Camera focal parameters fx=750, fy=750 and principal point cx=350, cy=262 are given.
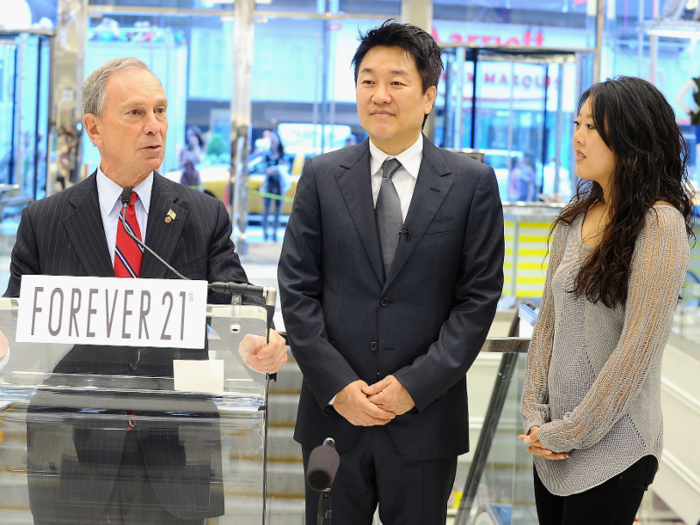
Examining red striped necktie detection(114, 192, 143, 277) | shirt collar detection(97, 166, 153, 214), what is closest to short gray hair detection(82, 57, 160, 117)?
shirt collar detection(97, 166, 153, 214)

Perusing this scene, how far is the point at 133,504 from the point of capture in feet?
4.13

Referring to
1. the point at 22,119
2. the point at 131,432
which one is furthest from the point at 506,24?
the point at 131,432

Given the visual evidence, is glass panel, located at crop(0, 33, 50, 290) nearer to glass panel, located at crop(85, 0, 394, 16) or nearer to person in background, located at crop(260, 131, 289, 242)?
glass panel, located at crop(85, 0, 394, 16)

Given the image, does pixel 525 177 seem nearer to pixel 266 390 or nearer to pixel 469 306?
pixel 469 306

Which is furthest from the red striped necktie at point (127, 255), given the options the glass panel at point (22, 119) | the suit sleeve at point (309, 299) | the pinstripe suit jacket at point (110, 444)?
the glass panel at point (22, 119)

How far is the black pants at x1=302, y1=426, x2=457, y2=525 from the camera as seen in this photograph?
181cm

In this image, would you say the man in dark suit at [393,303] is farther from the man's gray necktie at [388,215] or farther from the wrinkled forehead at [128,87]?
the wrinkled forehead at [128,87]

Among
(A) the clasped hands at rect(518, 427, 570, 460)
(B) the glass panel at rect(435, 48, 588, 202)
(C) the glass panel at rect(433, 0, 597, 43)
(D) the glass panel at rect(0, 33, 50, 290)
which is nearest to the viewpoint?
(A) the clasped hands at rect(518, 427, 570, 460)

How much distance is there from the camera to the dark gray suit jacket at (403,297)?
71.0 inches

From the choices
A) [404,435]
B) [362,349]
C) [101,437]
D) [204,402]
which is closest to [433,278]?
[362,349]

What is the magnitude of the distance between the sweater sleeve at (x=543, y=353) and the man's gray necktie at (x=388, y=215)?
39 cm

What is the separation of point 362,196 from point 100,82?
2.38 feet

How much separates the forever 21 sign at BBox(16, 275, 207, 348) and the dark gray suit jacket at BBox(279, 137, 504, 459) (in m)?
0.49

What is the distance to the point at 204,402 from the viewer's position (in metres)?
1.34
